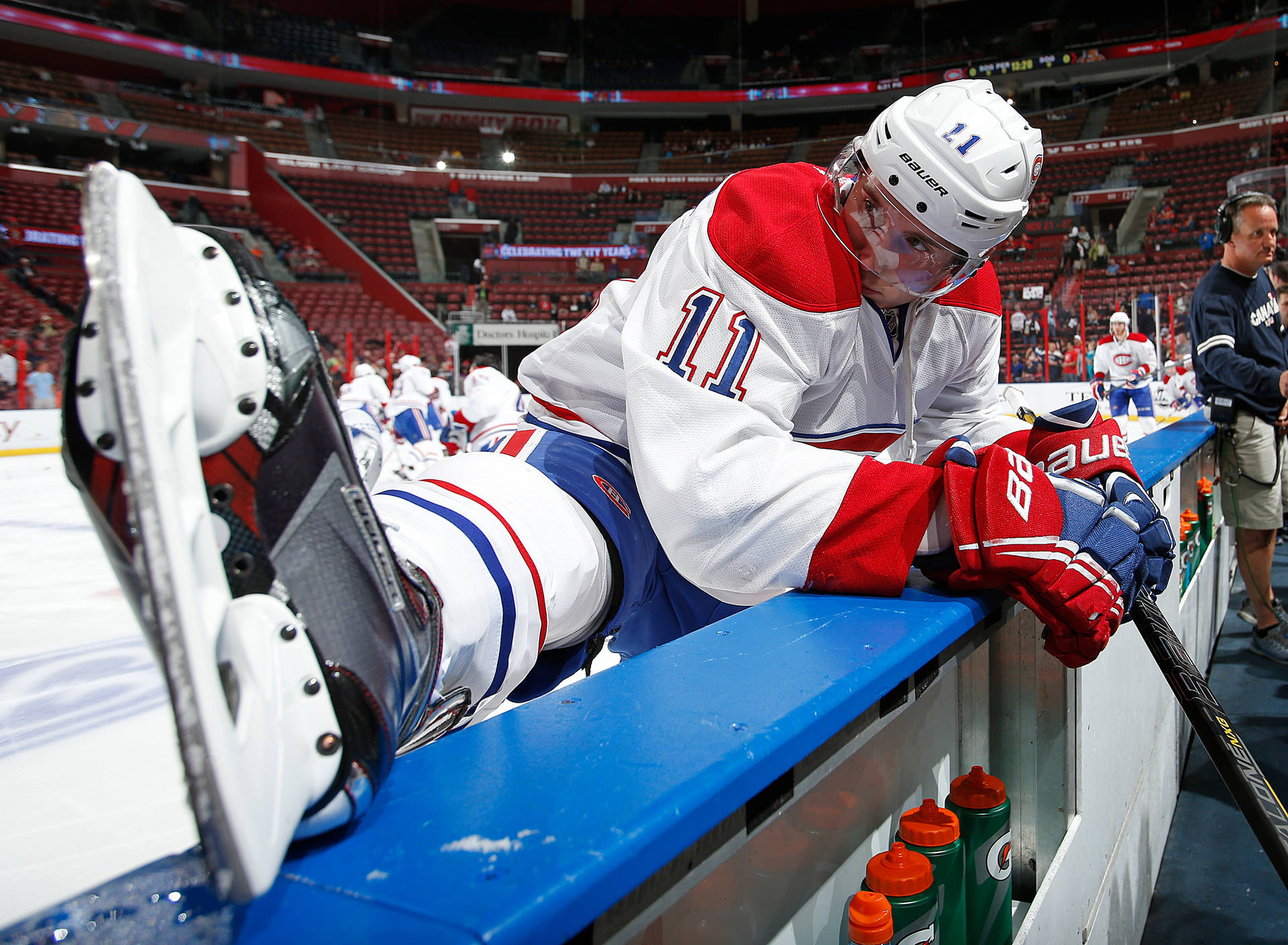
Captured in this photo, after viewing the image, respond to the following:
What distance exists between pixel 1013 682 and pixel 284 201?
65.7 feet

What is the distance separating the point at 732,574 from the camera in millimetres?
945

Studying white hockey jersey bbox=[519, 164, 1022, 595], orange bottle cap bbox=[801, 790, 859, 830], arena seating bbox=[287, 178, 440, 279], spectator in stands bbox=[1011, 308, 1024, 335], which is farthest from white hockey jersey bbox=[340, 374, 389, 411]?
arena seating bbox=[287, 178, 440, 279]

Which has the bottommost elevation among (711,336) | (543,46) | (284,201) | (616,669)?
(616,669)

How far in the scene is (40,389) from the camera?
8711 mm

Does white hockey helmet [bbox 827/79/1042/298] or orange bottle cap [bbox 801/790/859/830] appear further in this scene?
white hockey helmet [bbox 827/79/1042/298]

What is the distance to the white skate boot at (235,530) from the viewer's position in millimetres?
426

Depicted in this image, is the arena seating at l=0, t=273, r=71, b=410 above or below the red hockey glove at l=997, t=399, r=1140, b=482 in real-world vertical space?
above

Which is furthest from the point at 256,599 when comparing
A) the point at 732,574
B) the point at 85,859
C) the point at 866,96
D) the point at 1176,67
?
the point at 866,96

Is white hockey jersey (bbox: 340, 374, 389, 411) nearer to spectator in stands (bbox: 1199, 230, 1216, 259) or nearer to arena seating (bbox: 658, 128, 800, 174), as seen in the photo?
spectator in stands (bbox: 1199, 230, 1216, 259)

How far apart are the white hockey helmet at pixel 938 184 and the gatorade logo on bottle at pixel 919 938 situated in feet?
2.36

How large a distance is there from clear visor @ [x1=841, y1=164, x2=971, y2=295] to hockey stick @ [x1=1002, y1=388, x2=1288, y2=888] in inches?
17.7

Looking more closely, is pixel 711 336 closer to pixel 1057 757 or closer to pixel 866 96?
pixel 1057 757

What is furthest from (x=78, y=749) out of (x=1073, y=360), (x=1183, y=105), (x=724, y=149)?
(x=724, y=149)

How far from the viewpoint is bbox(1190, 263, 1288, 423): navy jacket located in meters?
3.02
